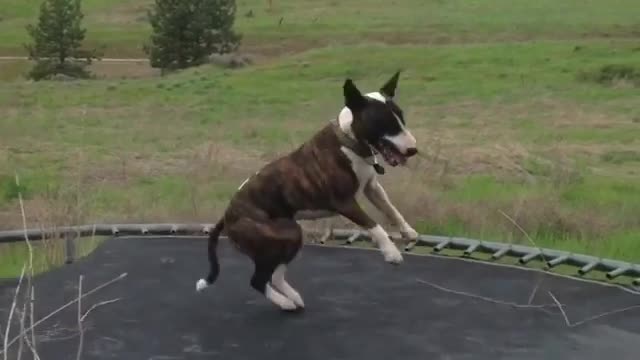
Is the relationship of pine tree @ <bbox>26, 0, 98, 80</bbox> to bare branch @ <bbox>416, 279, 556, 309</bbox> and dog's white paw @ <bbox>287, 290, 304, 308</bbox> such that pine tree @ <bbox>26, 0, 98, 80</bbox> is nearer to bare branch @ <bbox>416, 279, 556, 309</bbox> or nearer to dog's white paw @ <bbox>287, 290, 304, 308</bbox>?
bare branch @ <bbox>416, 279, 556, 309</bbox>

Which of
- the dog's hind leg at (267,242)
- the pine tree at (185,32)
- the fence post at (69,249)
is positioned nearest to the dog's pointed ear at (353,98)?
the dog's hind leg at (267,242)

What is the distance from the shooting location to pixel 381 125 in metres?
2.88

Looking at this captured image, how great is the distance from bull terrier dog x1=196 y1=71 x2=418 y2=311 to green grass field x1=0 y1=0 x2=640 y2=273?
1473 mm

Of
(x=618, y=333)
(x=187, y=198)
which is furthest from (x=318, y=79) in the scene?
(x=618, y=333)

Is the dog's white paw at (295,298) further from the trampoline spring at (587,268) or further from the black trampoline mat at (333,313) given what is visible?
the trampoline spring at (587,268)

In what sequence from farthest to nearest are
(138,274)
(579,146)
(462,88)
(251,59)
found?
1. (251,59)
2. (462,88)
3. (579,146)
4. (138,274)

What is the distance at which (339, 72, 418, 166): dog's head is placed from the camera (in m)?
2.88

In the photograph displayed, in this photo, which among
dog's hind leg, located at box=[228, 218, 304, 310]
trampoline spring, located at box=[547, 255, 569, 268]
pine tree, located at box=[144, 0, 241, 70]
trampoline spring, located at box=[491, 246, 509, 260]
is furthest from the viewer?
pine tree, located at box=[144, 0, 241, 70]

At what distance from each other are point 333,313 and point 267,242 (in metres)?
0.41

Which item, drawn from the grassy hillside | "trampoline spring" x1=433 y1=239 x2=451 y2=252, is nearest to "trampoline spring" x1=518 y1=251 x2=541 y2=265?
"trampoline spring" x1=433 y1=239 x2=451 y2=252

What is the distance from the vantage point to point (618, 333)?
10.0 feet

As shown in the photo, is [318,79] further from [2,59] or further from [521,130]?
[2,59]

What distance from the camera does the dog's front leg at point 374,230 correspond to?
2918mm

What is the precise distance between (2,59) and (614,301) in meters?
18.2
